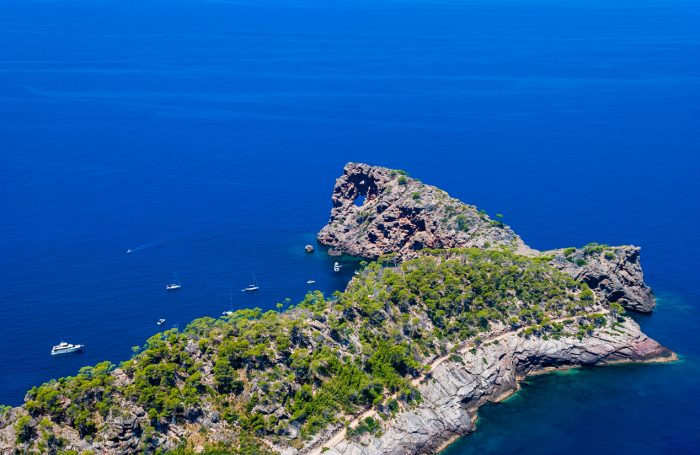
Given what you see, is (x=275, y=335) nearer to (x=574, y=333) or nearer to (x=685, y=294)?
(x=574, y=333)

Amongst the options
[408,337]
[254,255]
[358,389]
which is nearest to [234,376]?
[358,389]

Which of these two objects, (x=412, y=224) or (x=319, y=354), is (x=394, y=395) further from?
(x=412, y=224)

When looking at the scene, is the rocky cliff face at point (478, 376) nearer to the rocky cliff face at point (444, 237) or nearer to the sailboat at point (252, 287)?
the rocky cliff face at point (444, 237)

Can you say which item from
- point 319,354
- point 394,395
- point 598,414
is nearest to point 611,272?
point 598,414

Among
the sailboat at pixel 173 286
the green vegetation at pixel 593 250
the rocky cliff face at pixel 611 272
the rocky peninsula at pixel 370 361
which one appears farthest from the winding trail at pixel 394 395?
the sailboat at pixel 173 286

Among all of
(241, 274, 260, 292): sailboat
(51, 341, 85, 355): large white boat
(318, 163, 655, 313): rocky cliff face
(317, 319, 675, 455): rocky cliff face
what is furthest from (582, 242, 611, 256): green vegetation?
(51, 341, 85, 355): large white boat
